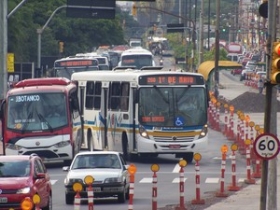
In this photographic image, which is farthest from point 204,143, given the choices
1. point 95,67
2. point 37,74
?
point 37,74

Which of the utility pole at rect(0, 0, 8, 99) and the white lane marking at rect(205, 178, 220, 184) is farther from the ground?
the utility pole at rect(0, 0, 8, 99)

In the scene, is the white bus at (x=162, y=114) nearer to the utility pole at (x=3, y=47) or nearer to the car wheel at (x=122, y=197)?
the utility pole at (x=3, y=47)

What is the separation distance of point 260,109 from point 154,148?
29.6 meters

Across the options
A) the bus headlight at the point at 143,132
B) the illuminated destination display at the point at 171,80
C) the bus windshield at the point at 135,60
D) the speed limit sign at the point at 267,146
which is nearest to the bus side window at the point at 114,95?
the illuminated destination display at the point at 171,80

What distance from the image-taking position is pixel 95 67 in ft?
215

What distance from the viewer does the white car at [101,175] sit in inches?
1049

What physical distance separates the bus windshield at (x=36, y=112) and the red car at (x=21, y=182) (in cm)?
1276

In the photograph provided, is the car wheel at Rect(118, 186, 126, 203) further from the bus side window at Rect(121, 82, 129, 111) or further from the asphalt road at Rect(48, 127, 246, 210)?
the bus side window at Rect(121, 82, 129, 111)

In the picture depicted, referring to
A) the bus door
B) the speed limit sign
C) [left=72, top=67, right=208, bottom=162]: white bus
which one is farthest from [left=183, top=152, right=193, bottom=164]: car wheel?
the speed limit sign

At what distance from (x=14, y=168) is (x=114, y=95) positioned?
16.1 metres

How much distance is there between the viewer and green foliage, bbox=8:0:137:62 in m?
78.0

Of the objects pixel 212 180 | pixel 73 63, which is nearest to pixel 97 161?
pixel 212 180

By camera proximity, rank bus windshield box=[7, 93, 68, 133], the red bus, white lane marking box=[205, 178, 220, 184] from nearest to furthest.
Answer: white lane marking box=[205, 178, 220, 184] → the red bus → bus windshield box=[7, 93, 68, 133]

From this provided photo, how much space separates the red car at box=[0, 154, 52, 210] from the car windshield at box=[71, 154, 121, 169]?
348cm
